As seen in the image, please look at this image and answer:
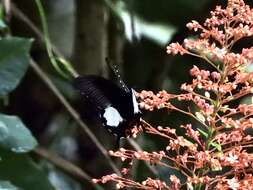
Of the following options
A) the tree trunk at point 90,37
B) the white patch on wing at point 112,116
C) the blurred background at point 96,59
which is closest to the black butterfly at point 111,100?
the white patch on wing at point 112,116

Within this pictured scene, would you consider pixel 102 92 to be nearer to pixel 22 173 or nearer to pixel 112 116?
pixel 112 116

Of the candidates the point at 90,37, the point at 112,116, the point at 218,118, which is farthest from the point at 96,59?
the point at 218,118

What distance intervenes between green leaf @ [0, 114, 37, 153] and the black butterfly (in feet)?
0.86

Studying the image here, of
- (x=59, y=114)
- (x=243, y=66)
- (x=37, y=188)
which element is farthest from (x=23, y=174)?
(x=59, y=114)

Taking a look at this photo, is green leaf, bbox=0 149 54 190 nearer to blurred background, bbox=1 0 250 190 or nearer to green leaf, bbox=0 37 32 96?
green leaf, bbox=0 37 32 96

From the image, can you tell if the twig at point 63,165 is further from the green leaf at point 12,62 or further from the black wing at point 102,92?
the black wing at point 102,92

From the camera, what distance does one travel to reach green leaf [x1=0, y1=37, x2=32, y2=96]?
120 cm

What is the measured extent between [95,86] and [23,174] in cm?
39


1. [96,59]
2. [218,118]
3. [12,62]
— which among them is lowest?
[218,118]

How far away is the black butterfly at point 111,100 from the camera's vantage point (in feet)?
3.01

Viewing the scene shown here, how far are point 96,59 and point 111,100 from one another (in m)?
0.91

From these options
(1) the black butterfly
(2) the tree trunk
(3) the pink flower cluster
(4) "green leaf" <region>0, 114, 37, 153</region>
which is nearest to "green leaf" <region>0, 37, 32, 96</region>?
(4) "green leaf" <region>0, 114, 37, 153</region>

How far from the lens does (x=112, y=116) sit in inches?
37.6

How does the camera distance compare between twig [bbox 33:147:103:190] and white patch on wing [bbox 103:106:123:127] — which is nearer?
white patch on wing [bbox 103:106:123:127]
